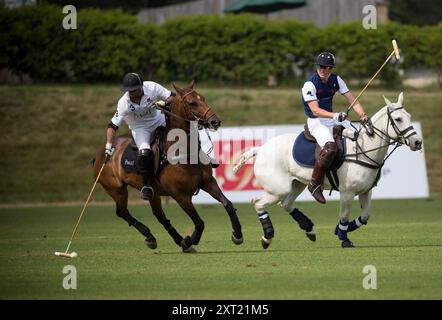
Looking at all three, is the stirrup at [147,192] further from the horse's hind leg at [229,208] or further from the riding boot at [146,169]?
the horse's hind leg at [229,208]

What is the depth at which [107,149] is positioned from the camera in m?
15.3

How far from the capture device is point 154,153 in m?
14.7

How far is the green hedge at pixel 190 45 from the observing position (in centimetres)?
3544

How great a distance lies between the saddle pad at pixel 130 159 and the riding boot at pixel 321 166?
2.40 meters

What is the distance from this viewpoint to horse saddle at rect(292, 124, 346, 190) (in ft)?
48.2

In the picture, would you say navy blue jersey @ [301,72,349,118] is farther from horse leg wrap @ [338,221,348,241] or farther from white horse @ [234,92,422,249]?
horse leg wrap @ [338,221,348,241]

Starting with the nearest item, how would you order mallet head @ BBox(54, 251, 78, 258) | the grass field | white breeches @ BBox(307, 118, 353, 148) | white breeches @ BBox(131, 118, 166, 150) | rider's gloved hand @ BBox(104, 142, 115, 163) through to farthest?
the grass field < mallet head @ BBox(54, 251, 78, 258) < white breeches @ BBox(307, 118, 353, 148) < white breeches @ BBox(131, 118, 166, 150) < rider's gloved hand @ BBox(104, 142, 115, 163)

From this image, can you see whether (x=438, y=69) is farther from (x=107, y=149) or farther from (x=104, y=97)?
(x=107, y=149)

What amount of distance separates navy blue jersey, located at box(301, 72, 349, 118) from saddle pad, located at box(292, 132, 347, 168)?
0.37 meters

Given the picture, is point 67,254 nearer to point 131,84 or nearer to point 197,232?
point 197,232

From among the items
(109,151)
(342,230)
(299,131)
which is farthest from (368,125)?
(299,131)

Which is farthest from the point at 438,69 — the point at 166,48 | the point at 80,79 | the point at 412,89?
the point at 80,79

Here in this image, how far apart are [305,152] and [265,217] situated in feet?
3.44

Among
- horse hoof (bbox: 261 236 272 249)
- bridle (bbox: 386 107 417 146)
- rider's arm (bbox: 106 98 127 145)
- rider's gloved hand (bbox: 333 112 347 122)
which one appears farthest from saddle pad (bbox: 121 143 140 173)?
bridle (bbox: 386 107 417 146)
